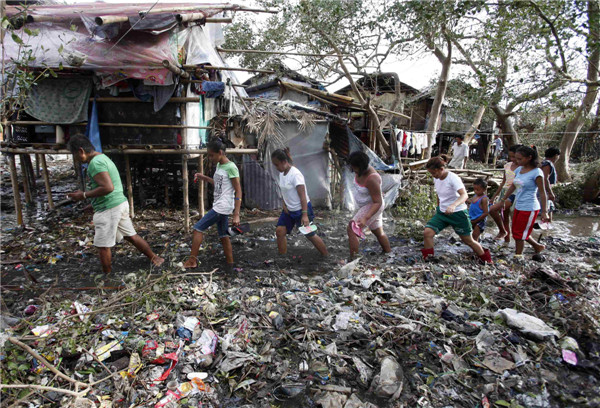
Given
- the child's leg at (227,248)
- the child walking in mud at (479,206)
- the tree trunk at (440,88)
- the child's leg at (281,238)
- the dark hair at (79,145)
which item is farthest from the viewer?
the tree trunk at (440,88)

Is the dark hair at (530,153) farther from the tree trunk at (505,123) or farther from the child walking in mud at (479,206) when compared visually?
the tree trunk at (505,123)

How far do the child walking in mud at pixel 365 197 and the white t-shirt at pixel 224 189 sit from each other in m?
1.56

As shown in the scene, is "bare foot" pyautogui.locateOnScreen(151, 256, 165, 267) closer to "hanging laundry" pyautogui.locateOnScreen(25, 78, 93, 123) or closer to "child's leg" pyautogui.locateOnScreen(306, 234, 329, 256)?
"child's leg" pyautogui.locateOnScreen(306, 234, 329, 256)

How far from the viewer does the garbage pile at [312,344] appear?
7.54ft

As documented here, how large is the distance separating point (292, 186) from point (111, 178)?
86.0 inches

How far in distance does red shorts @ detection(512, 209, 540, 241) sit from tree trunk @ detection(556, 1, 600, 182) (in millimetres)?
2370

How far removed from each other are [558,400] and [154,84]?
6.57 meters

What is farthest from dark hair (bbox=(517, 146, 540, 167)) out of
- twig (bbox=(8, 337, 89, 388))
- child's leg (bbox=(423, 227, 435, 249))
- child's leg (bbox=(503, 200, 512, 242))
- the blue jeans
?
twig (bbox=(8, 337, 89, 388))

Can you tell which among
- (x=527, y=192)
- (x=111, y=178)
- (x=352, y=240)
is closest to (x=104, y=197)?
(x=111, y=178)

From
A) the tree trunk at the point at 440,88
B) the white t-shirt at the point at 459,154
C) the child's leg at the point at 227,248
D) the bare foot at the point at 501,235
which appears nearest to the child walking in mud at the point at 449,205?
the bare foot at the point at 501,235

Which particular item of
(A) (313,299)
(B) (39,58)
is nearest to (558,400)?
(A) (313,299)

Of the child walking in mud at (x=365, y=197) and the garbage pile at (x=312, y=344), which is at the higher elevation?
the child walking in mud at (x=365, y=197)

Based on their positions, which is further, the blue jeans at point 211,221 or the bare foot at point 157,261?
the bare foot at point 157,261

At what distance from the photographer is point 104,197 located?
3943 millimetres
